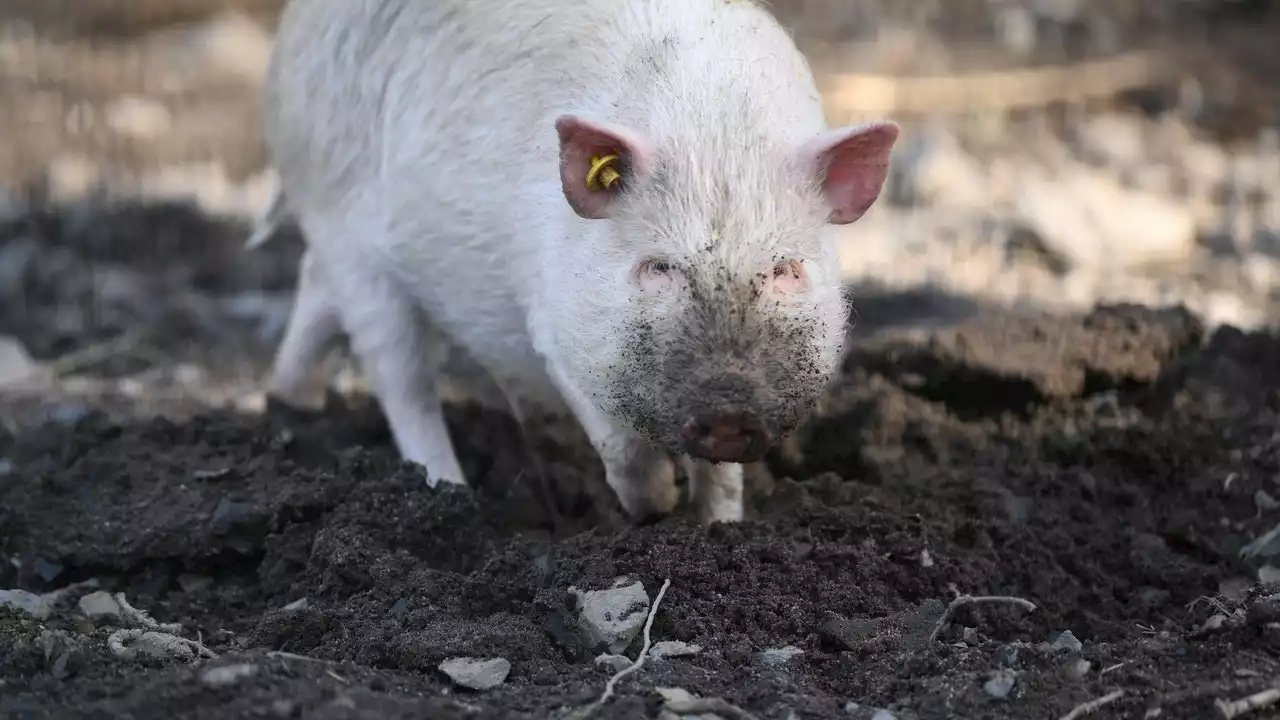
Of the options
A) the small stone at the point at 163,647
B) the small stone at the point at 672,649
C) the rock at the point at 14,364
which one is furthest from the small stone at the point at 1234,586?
the rock at the point at 14,364

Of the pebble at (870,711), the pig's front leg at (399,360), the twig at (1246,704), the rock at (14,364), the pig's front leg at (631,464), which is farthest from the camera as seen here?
the rock at (14,364)

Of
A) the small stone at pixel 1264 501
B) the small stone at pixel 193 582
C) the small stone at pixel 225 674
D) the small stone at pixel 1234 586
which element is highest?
the small stone at pixel 225 674

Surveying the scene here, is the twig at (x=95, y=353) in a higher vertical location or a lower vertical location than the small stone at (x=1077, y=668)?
higher

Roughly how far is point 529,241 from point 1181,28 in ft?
31.5

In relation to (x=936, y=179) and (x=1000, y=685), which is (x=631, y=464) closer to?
(x=1000, y=685)

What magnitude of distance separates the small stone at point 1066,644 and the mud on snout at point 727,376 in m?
0.75

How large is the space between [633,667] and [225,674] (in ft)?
2.67

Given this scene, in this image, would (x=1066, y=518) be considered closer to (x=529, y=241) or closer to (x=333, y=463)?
(x=529, y=241)

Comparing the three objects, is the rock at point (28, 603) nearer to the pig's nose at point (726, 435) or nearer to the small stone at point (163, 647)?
the small stone at point (163, 647)

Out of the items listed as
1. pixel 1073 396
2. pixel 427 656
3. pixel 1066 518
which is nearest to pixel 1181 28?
pixel 1073 396

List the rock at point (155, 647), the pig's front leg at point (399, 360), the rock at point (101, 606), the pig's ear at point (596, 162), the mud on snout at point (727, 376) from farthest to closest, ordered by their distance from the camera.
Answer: the pig's front leg at point (399, 360) → the rock at point (101, 606) → the pig's ear at point (596, 162) → the rock at point (155, 647) → the mud on snout at point (727, 376)

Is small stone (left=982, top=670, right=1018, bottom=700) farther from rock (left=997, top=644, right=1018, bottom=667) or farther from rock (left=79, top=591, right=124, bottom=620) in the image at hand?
rock (left=79, top=591, right=124, bottom=620)

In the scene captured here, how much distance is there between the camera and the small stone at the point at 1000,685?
9.82 ft

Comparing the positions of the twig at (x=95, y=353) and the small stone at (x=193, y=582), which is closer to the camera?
the small stone at (x=193, y=582)
